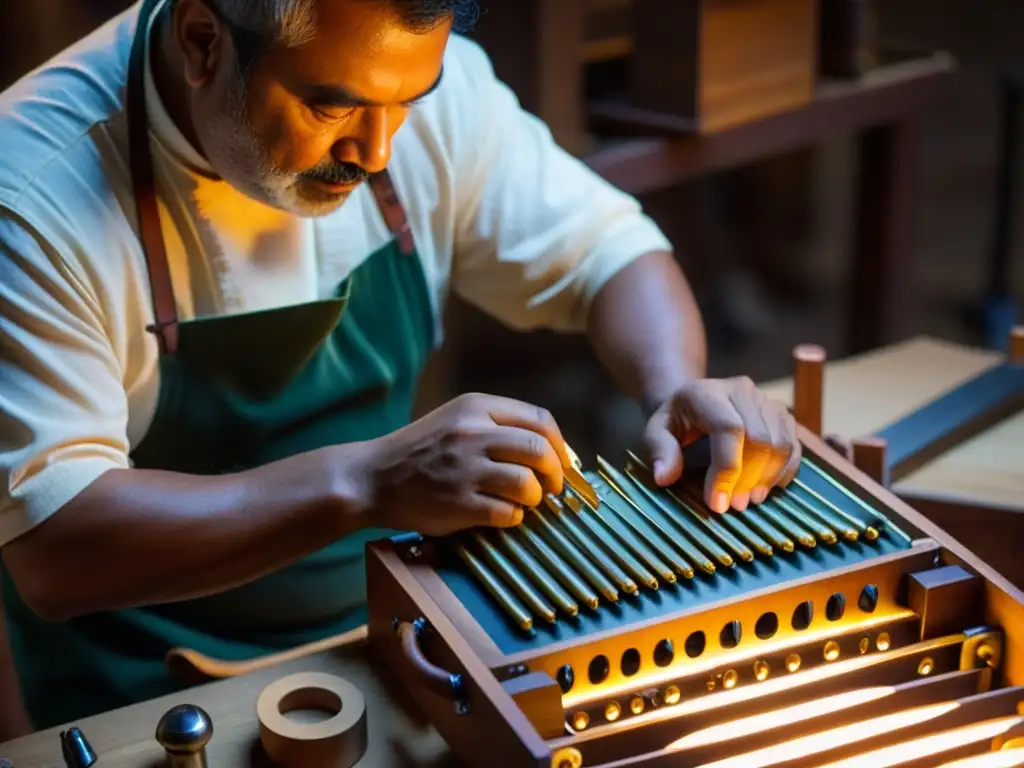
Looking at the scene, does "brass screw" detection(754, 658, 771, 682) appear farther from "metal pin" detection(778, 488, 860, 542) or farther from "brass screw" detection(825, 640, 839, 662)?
"metal pin" detection(778, 488, 860, 542)

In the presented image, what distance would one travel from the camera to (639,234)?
2.60m

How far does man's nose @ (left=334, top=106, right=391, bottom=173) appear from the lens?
197 cm

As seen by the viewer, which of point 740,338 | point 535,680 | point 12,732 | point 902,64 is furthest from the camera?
point 740,338

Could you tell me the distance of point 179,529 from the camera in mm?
1901

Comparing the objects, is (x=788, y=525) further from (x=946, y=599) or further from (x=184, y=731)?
(x=184, y=731)

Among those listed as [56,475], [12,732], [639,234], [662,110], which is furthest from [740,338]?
[56,475]

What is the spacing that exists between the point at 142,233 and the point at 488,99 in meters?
0.74

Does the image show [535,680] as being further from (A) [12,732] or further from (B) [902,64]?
(B) [902,64]

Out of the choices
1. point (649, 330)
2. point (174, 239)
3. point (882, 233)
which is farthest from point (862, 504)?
point (882, 233)

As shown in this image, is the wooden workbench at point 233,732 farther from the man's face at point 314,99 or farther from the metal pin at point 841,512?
the man's face at point 314,99

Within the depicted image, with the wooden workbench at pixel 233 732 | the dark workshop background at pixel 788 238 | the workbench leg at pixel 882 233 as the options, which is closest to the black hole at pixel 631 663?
the wooden workbench at pixel 233 732

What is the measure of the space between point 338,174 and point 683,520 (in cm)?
73

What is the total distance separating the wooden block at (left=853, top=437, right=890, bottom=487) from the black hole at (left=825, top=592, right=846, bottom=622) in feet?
1.47

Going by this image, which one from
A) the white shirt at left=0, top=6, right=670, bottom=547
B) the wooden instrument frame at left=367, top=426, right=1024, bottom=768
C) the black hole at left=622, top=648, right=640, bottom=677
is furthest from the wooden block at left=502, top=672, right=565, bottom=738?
the white shirt at left=0, top=6, right=670, bottom=547
